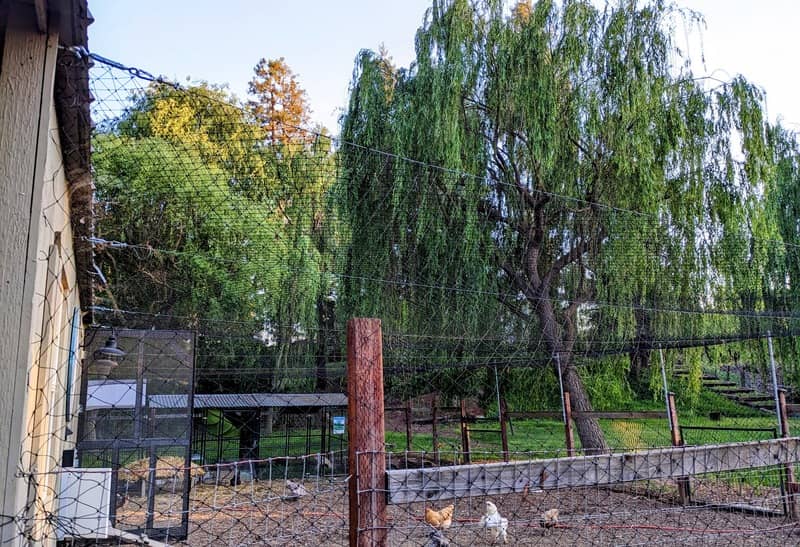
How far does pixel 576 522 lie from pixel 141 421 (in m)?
4.59

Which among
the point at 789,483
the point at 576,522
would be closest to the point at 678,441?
the point at 789,483

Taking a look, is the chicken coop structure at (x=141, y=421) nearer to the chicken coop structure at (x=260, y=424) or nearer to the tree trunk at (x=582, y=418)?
the chicken coop structure at (x=260, y=424)

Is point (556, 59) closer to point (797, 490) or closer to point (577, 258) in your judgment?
point (577, 258)

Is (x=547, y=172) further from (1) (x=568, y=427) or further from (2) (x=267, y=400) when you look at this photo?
(2) (x=267, y=400)

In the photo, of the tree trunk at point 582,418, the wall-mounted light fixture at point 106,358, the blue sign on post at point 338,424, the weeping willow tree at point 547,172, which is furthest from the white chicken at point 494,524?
the blue sign on post at point 338,424

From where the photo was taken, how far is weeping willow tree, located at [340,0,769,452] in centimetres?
852

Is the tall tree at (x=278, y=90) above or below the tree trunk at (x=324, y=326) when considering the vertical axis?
above

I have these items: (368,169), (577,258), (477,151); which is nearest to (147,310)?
(368,169)

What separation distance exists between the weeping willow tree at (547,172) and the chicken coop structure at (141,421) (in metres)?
3.23

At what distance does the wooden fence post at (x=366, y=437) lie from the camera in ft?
7.45

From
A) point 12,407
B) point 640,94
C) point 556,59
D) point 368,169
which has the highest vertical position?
point 556,59

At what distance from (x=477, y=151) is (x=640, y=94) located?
2387 mm

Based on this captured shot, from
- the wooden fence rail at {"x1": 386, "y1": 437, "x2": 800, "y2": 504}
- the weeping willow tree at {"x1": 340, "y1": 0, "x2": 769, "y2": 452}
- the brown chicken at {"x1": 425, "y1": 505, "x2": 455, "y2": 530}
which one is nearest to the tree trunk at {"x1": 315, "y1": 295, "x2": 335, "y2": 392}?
the weeping willow tree at {"x1": 340, "y1": 0, "x2": 769, "y2": 452}

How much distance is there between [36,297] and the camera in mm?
1993
